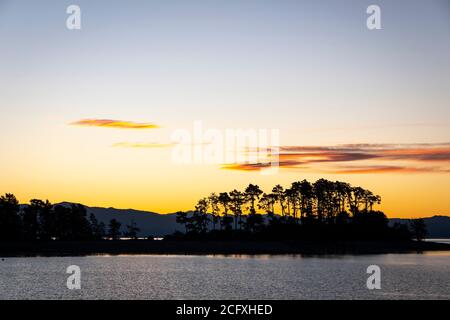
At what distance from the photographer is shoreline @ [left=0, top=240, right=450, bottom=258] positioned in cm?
14580

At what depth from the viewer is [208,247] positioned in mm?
155875

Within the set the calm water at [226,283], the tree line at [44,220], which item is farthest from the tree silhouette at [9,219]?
the calm water at [226,283]

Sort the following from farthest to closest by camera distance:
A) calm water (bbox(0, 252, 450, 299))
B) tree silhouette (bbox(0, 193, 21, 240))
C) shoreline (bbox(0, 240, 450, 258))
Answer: tree silhouette (bbox(0, 193, 21, 240)), shoreline (bbox(0, 240, 450, 258)), calm water (bbox(0, 252, 450, 299))

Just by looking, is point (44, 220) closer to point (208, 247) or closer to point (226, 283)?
point (208, 247)

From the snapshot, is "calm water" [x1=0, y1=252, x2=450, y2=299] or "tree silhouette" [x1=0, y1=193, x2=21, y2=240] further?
"tree silhouette" [x1=0, y1=193, x2=21, y2=240]

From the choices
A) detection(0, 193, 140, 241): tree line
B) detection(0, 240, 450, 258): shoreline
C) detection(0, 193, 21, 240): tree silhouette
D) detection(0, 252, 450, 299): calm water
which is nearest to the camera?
detection(0, 252, 450, 299): calm water

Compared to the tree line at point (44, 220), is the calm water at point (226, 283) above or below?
below

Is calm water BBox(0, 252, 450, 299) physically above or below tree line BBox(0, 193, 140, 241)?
below

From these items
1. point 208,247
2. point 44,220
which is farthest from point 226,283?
point 44,220

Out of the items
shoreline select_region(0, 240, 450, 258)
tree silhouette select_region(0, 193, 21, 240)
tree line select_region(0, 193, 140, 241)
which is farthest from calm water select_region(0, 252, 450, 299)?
tree line select_region(0, 193, 140, 241)

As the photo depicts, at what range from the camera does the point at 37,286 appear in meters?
65.1

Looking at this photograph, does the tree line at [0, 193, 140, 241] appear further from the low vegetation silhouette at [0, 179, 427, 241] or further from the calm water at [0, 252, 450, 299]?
the calm water at [0, 252, 450, 299]

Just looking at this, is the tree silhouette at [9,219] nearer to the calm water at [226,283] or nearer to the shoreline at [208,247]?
the shoreline at [208,247]

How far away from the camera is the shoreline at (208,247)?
145800mm
